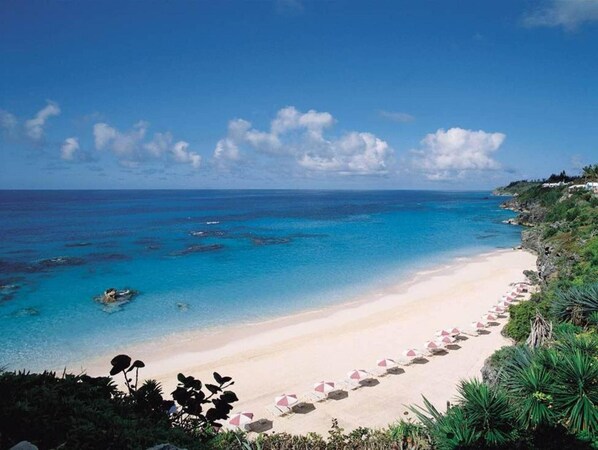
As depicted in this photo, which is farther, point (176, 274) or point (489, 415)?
point (176, 274)

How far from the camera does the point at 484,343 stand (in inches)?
852

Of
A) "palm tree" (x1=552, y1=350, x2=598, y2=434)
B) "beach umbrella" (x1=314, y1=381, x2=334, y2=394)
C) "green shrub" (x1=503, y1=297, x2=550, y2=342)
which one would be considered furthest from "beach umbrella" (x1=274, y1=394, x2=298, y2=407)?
"green shrub" (x1=503, y1=297, x2=550, y2=342)

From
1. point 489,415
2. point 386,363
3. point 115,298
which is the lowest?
point 115,298

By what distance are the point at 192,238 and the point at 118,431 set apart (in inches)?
2462

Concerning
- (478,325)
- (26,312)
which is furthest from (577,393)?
(26,312)

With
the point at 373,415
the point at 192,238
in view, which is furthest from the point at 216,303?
the point at 192,238

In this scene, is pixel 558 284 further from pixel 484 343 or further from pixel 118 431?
pixel 118 431

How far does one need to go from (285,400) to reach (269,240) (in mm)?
49014

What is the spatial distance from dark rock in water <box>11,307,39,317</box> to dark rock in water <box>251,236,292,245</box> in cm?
3419

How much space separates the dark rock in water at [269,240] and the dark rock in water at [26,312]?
112ft

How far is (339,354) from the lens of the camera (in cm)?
2097

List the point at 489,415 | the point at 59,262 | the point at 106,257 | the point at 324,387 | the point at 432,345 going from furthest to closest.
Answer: the point at 106,257
the point at 59,262
the point at 432,345
the point at 324,387
the point at 489,415

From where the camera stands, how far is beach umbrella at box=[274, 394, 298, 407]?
49.3 feet

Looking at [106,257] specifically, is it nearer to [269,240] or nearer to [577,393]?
[269,240]
